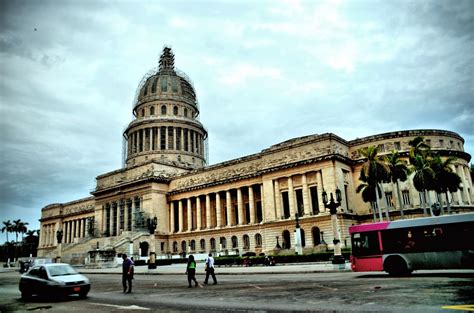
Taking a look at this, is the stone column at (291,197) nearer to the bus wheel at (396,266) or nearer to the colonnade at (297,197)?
the colonnade at (297,197)

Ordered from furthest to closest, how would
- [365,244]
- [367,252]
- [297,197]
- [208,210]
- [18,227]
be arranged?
1. [18,227]
2. [208,210]
3. [297,197]
4. [365,244]
5. [367,252]

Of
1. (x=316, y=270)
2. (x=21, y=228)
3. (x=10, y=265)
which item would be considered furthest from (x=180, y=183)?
(x=21, y=228)

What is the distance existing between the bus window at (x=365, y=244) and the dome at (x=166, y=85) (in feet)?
241

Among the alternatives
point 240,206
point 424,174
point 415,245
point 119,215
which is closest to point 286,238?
point 240,206

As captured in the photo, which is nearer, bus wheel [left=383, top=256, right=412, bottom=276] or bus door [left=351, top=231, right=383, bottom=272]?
bus wheel [left=383, top=256, right=412, bottom=276]

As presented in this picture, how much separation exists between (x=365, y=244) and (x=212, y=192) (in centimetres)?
4739

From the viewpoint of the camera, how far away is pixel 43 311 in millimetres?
12625

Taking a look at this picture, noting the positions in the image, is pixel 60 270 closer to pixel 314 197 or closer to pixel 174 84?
pixel 314 197

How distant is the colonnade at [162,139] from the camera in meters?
84.9

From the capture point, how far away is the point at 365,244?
21047 millimetres

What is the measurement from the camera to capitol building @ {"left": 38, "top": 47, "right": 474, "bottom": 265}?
53.2m

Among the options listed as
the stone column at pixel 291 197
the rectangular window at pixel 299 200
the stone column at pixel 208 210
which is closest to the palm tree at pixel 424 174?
the rectangular window at pixel 299 200

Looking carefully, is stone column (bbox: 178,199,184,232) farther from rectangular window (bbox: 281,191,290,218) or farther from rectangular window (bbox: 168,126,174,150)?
rectangular window (bbox: 281,191,290,218)

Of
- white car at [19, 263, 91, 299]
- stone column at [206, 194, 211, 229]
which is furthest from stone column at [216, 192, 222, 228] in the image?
white car at [19, 263, 91, 299]
